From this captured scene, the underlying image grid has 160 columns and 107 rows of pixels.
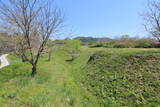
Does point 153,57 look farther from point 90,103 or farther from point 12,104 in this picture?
point 12,104

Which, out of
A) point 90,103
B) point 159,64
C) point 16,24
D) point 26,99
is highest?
point 16,24

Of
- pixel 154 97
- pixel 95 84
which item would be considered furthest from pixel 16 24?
pixel 154 97

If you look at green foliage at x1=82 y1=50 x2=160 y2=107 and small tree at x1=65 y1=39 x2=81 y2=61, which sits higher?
small tree at x1=65 y1=39 x2=81 y2=61

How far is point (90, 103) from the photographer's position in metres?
5.55

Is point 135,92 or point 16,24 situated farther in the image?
point 16,24

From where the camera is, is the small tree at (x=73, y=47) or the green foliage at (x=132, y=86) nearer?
the green foliage at (x=132, y=86)

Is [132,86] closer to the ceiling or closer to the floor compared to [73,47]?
closer to the floor

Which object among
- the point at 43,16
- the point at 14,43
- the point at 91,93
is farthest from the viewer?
the point at 14,43

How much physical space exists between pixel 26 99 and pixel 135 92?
4.93m

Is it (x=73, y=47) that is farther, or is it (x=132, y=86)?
(x=73, y=47)

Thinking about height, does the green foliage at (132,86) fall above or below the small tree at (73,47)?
below

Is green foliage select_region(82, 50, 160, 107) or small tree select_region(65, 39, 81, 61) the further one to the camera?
small tree select_region(65, 39, 81, 61)

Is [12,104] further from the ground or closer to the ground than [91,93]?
further from the ground

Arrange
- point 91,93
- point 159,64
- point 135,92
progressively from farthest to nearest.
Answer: point 159,64 → point 91,93 → point 135,92
